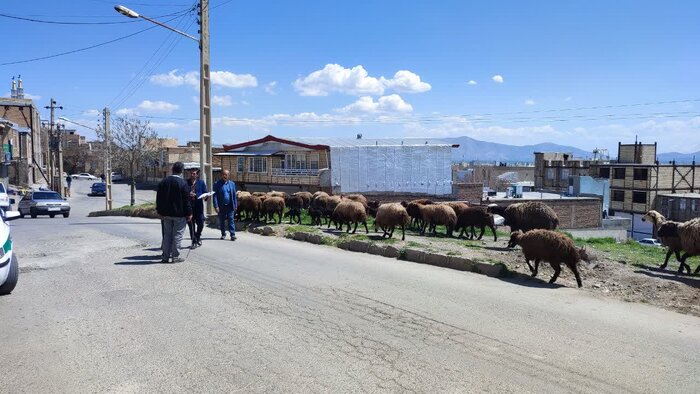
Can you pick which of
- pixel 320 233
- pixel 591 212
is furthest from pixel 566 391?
pixel 591 212

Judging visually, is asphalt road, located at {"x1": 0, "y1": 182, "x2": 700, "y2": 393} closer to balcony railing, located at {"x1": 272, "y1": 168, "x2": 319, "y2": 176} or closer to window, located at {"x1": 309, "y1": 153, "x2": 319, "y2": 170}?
balcony railing, located at {"x1": 272, "y1": 168, "x2": 319, "y2": 176}

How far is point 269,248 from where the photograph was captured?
13117 mm

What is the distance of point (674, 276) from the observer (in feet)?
34.8

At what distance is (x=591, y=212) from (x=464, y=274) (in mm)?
37723

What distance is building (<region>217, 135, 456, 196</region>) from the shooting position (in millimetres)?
41281

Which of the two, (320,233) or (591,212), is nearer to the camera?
(320,233)

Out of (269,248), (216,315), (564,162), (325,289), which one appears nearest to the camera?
(216,315)

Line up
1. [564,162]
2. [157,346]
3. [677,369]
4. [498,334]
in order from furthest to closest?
[564,162], [498,334], [157,346], [677,369]

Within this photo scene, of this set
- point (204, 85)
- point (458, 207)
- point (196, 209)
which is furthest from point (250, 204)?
point (458, 207)

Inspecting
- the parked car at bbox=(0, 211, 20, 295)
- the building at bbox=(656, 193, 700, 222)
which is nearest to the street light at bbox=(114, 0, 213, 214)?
the parked car at bbox=(0, 211, 20, 295)

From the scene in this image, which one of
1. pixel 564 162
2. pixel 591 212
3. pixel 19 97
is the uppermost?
Result: pixel 19 97

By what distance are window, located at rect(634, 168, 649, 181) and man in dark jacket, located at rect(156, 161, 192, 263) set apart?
194 ft

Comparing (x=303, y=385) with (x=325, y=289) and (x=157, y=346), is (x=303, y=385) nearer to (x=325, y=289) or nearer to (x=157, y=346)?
(x=157, y=346)

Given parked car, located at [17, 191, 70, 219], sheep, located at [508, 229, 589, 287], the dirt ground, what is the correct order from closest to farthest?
the dirt ground, sheep, located at [508, 229, 589, 287], parked car, located at [17, 191, 70, 219]
